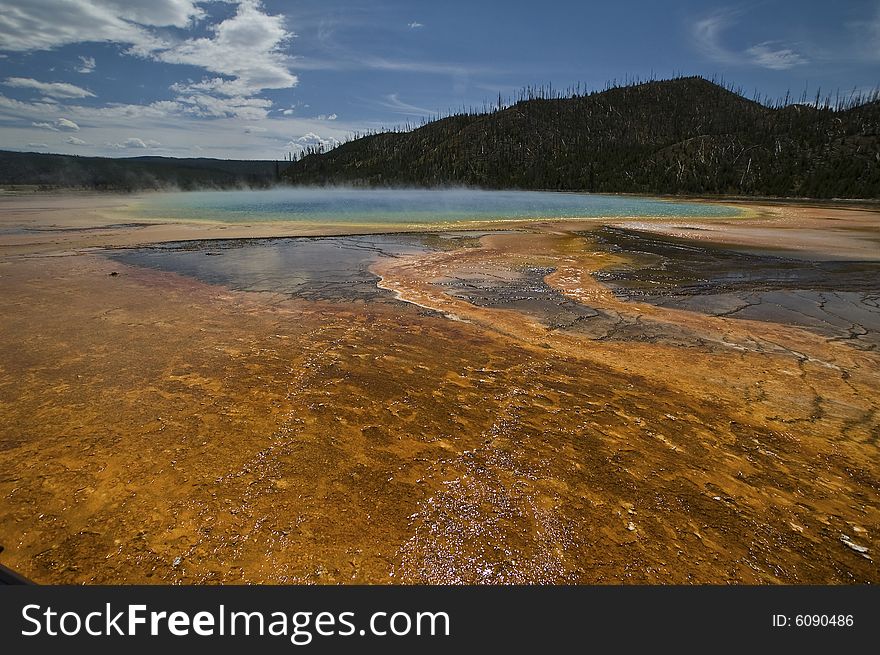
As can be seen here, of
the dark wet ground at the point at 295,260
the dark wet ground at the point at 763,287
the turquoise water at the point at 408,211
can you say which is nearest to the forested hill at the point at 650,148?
the turquoise water at the point at 408,211

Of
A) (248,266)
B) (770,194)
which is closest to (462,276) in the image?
(248,266)

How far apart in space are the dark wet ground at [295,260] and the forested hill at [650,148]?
3025 inches

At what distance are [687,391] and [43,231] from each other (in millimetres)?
26737

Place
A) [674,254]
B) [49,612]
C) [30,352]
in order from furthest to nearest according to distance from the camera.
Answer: [674,254]
[30,352]
[49,612]

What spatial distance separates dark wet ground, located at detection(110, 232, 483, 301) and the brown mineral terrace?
1.96m

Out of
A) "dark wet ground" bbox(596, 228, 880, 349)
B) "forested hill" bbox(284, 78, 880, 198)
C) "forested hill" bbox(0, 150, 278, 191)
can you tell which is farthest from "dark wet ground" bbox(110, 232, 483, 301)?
"forested hill" bbox(0, 150, 278, 191)

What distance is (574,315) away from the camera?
7801 millimetres

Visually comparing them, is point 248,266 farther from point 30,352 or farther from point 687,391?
point 687,391

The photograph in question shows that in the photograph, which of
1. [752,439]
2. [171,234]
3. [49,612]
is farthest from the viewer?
[171,234]

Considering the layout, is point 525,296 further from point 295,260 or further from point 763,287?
point 295,260

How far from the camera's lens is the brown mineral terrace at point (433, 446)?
8.58 feet

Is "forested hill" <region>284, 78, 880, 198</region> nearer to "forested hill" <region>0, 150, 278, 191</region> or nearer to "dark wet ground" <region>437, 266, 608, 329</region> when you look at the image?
"forested hill" <region>0, 150, 278, 191</region>

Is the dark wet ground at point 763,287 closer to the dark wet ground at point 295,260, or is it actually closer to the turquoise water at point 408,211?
the dark wet ground at point 295,260

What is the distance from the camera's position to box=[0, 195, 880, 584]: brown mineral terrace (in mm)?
2615
